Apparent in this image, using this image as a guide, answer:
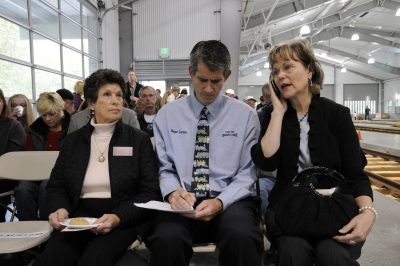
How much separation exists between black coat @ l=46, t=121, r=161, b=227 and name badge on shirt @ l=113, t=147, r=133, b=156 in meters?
0.02

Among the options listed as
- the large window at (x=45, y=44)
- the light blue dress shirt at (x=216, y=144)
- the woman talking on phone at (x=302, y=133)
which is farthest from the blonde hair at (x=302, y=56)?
the large window at (x=45, y=44)

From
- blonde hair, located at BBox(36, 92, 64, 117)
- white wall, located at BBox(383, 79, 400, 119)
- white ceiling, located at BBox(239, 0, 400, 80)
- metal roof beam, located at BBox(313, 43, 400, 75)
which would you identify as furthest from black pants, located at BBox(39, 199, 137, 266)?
white wall, located at BBox(383, 79, 400, 119)

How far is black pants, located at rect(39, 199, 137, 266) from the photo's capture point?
6.01 ft

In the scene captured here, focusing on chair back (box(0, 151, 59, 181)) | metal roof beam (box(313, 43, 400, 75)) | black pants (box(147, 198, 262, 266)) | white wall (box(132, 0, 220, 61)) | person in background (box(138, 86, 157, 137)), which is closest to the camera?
black pants (box(147, 198, 262, 266))

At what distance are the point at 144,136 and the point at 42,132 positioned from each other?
1.75 meters

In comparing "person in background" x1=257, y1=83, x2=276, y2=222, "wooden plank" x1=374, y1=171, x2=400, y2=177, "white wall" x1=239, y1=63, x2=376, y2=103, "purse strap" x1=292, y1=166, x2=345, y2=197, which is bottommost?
"wooden plank" x1=374, y1=171, x2=400, y2=177

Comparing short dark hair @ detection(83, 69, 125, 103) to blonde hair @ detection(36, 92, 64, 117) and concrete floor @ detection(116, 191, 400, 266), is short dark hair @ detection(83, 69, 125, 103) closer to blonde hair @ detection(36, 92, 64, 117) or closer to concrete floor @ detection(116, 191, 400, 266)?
concrete floor @ detection(116, 191, 400, 266)

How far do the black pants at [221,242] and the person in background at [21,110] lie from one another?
3460 millimetres

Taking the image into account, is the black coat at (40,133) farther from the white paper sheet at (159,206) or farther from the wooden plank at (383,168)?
the wooden plank at (383,168)

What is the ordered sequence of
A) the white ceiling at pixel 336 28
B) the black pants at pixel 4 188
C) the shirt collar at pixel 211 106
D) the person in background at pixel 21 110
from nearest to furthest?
1. the shirt collar at pixel 211 106
2. the black pants at pixel 4 188
3. the person in background at pixel 21 110
4. the white ceiling at pixel 336 28

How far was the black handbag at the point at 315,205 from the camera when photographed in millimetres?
1766

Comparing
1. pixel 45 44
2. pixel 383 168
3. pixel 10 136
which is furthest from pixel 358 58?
pixel 10 136

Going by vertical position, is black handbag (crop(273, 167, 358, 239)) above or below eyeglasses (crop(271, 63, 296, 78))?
below

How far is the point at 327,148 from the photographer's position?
1994 mm
